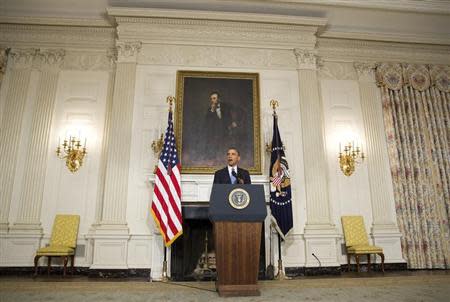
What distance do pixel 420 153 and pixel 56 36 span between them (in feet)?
27.3

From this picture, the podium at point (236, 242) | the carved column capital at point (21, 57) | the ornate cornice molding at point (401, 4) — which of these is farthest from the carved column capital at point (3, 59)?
the podium at point (236, 242)

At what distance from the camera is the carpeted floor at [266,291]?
3643 millimetres

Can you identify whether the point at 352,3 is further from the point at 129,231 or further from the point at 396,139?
the point at 129,231

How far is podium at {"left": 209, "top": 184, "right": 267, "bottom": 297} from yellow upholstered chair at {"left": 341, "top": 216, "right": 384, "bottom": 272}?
10.7 feet

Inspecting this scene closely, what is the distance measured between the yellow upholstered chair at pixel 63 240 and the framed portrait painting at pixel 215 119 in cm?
229

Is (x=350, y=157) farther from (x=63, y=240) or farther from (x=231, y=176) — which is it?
(x=63, y=240)

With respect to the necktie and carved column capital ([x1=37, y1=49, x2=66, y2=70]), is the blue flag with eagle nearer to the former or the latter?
the necktie

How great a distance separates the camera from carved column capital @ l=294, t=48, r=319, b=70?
725 cm

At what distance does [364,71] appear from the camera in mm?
7703

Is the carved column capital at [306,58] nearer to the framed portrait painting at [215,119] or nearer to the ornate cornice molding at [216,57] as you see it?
the ornate cornice molding at [216,57]

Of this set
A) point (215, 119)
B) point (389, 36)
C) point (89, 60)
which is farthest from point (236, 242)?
point (389, 36)

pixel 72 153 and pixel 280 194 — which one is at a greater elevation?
pixel 72 153

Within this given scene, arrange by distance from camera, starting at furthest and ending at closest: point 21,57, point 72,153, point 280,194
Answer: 1. point 21,57
2. point 72,153
3. point 280,194

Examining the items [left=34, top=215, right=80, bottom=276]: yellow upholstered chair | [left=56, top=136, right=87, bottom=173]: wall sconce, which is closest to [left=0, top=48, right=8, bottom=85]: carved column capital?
[left=56, top=136, right=87, bottom=173]: wall sconce
